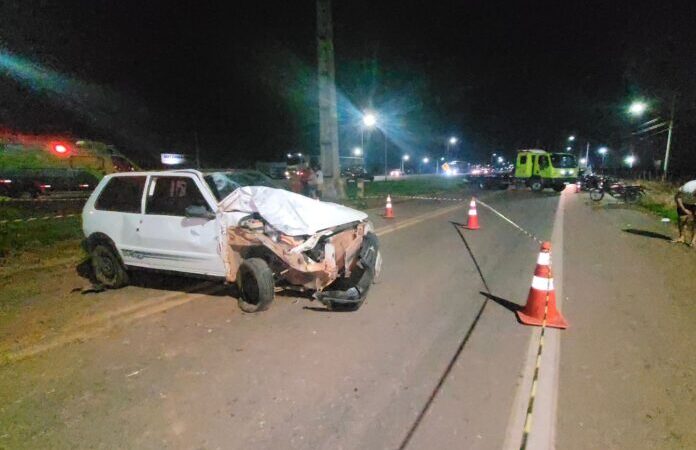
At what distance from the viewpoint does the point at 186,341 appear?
456 cm

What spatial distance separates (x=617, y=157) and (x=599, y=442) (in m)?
81.5

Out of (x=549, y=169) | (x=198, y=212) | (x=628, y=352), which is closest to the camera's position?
(x=628, y=352)

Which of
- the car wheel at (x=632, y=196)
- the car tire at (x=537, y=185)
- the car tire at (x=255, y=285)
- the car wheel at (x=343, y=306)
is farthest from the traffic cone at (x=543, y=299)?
the car tire at (x=537, y=185)

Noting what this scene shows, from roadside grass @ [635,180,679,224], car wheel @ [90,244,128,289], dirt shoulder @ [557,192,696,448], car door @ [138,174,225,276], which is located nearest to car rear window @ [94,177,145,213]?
car door @ [138,174,225,276]

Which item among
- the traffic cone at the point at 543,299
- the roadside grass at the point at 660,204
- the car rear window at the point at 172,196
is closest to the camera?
the traffic cone at the point at 543,299

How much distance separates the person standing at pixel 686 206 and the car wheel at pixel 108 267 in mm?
10273

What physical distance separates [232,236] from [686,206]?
9.14m

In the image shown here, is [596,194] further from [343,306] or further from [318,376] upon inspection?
[318,376]

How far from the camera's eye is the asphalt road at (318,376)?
3021 mm

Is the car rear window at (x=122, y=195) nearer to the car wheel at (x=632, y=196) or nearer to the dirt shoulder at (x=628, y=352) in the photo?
the dirt shoulder at (x=628, y=352)

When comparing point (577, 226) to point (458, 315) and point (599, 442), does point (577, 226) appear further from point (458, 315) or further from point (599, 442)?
point (599, 442)

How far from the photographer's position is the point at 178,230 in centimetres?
562

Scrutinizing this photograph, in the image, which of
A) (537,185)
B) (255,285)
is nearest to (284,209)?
(255,285)

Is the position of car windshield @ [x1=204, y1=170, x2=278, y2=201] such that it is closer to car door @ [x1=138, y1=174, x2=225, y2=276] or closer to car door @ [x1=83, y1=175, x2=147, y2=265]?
car door @ [x1=138, y1=174, x2=225, y2=276]
